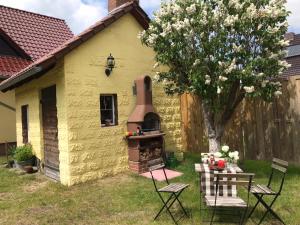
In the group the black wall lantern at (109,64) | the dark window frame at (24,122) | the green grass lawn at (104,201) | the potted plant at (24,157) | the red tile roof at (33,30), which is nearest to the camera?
the green grass lawn at (104,201)

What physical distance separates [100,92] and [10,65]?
7667mm

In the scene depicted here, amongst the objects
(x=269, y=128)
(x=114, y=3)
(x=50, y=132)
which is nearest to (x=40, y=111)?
(x=50, y=132)

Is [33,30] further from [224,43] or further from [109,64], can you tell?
[224,43]

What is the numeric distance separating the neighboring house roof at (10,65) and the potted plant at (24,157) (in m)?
4.43

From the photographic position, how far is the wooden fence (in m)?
8.17

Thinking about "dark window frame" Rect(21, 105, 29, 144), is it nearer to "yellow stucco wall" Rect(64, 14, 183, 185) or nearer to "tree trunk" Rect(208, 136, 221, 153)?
"yellow stucco wall" Rect(64, 14, 183, 185)

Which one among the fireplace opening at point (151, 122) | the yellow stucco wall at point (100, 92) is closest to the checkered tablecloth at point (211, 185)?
the yellow stucco wall at point (100, 92)

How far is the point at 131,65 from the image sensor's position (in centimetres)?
938

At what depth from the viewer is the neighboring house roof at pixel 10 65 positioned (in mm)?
13464

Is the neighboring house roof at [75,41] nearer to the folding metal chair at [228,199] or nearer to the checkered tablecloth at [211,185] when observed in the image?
the checkered tablecloth at [211,185]

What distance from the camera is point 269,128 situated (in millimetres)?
8688

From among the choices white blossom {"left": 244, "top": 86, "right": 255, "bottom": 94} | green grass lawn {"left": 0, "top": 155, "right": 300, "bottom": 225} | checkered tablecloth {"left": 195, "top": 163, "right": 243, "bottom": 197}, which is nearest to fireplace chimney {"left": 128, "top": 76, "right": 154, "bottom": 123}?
green grass lawn {"left": 0, "top": 155, "right": 300, "bottom": 225}

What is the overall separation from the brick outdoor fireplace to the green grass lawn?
20.0 inches

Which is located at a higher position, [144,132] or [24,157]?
[144,132]
